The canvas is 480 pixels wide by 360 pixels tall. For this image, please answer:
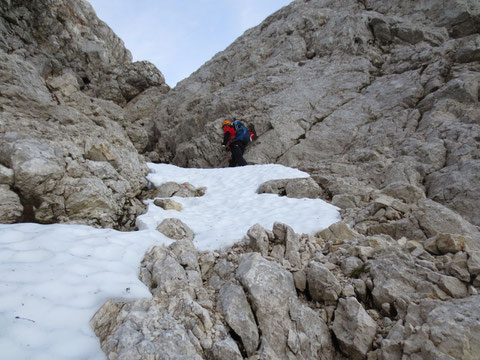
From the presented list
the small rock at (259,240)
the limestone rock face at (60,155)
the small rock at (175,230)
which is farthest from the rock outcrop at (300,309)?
Answer: the limestone rock face at (60,155)

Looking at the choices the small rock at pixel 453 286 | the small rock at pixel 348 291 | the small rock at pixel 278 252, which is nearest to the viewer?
the small rock at pixel 453 286

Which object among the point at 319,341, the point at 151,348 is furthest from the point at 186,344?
the point at 319,341

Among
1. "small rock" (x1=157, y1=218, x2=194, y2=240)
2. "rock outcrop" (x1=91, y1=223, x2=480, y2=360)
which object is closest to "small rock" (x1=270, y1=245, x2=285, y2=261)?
"rock outcrop" (x1=91, y1=223, x2=480, y2=360)

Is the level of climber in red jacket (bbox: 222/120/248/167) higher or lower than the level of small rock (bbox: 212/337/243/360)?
higher

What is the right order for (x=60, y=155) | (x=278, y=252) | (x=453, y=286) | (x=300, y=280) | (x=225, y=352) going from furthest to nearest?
1. (x=60, y=155)
2. (x=278, y=252)
3. (x=300, y=280)
4. (x=453, y=286)
5. (x=225, y=352)

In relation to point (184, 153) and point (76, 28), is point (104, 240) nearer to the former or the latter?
point (184, 153)

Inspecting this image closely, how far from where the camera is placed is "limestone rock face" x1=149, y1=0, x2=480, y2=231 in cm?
1134

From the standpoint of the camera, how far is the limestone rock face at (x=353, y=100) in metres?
11.3

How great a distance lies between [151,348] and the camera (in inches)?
114

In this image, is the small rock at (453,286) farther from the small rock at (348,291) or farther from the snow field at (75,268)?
the snow field at (75,268)

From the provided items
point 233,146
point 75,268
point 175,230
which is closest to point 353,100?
point 233,146

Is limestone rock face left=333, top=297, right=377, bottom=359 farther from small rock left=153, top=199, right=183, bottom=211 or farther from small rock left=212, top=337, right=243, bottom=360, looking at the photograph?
small rock left=153, top=199, right=183, bottom=211

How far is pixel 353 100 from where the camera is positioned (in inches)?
675

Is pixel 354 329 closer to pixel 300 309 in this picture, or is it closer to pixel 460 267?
pixel 300 309
